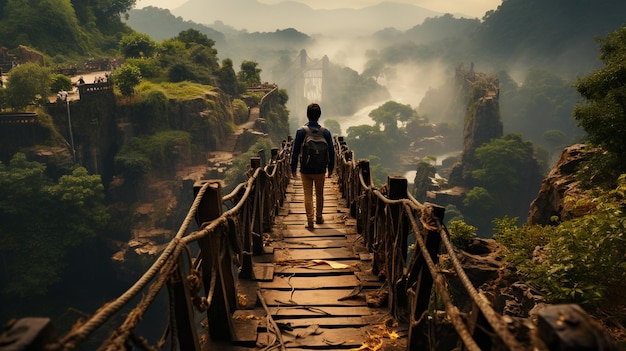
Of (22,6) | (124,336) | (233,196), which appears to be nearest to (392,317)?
(233,196)

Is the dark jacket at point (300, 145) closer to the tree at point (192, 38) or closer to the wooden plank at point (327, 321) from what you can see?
the wooden plank at point (327, 321)

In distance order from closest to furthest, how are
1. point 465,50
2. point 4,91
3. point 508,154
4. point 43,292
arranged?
point 43,292 < point 4,91 < point 508,154 < point 465,50

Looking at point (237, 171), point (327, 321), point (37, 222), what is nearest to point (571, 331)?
point (327, 321)

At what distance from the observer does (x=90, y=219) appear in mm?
26562

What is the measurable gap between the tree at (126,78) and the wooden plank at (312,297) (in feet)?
105

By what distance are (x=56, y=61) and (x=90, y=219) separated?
22.3m

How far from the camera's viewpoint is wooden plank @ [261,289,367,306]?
396 centimetres

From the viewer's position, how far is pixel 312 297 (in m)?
4.09

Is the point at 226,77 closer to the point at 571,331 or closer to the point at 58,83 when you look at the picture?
the point at 58,83

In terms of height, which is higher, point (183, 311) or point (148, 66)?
point (148, 66)

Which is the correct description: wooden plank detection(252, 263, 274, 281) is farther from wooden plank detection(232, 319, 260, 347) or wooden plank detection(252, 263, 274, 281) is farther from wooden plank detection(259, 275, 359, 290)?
wooden plank detection(232, 319, 260, 347)

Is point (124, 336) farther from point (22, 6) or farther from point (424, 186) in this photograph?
point (22, 6)

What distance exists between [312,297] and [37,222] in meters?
27.6

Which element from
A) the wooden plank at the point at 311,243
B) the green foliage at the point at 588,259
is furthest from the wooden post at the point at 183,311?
the green foliage at the point at 588,259
